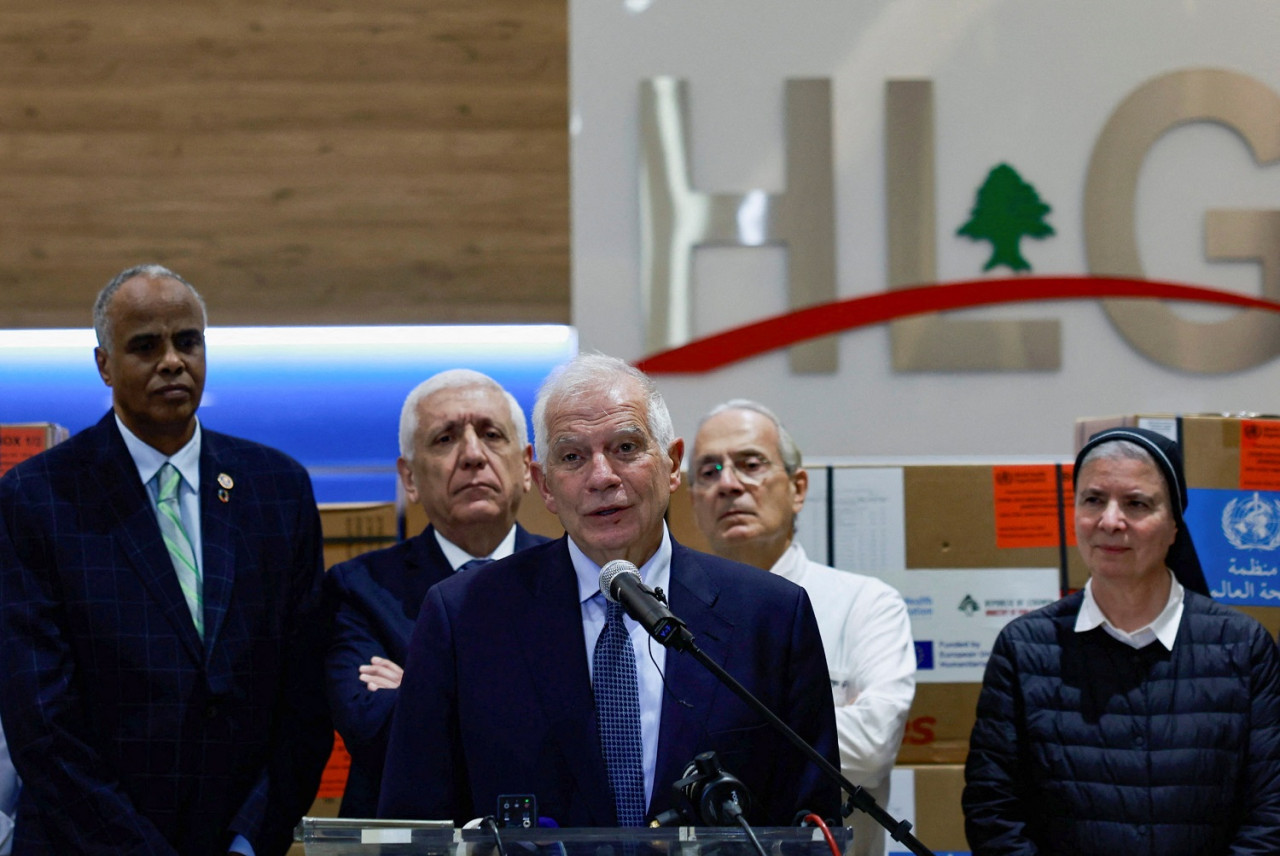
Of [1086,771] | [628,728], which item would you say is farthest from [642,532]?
[1086,771]

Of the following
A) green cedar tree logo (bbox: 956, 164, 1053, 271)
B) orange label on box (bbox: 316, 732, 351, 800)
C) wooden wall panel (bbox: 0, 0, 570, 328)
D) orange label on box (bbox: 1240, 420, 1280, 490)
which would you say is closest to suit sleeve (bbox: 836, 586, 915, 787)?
orange label on box (bbox: 1240, 420, 1280, 490)

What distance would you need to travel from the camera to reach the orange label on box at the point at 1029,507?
2.95 metres

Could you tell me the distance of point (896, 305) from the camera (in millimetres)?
3492

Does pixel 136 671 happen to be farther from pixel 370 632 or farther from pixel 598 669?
pixel 598 669

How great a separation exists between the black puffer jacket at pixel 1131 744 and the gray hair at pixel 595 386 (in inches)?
37.8

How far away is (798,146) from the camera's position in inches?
137

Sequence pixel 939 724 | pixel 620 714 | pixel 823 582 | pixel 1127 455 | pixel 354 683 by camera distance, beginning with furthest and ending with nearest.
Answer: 1. pixel 939 724
2. pixel 823 582
3. pixel 1127 455
4. pixel 354 683
5. pixel 620 714

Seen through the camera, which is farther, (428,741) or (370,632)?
(370,632)

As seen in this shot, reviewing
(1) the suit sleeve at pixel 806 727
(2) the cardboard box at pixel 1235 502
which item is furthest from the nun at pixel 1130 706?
(1) the suit sleeve at pixel 806 727

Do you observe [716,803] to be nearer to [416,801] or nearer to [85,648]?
[416,801]

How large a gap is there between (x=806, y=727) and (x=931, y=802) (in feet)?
4.45

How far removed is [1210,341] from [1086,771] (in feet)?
5.78

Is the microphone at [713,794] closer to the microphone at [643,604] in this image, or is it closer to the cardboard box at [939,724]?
the microphone at [643,604]

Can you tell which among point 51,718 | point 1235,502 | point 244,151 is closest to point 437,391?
point 51,718
